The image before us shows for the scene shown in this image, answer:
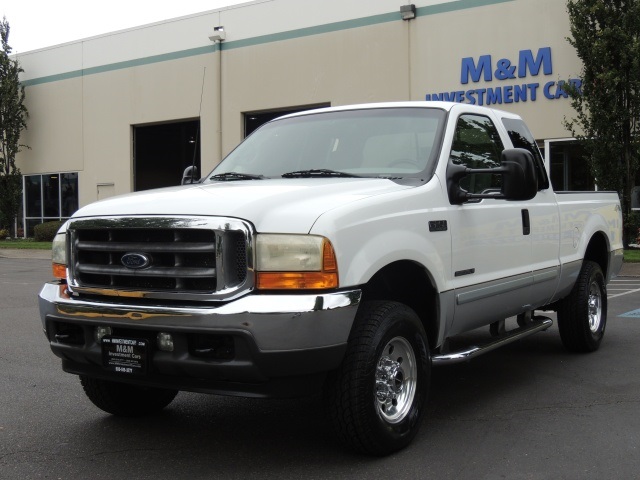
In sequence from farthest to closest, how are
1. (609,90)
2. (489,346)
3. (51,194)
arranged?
(51,194)
(609,90)
(489,346)

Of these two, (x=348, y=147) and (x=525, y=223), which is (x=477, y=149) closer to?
(x=525, y=223)

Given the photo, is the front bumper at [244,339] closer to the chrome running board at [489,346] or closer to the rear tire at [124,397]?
the rear tire at [124,397]

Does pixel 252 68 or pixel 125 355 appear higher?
pixel 252 68

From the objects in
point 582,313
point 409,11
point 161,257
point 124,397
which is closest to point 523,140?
point 582,313

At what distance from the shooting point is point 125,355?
168 inches

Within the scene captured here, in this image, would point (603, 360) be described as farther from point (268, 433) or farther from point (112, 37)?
point (112, 37)

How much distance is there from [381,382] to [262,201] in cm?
120

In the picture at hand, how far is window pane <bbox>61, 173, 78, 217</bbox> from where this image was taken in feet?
108

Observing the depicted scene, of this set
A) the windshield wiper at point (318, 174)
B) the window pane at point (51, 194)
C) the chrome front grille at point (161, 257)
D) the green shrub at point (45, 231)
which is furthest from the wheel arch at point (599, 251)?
the window pane at point (51, 194)

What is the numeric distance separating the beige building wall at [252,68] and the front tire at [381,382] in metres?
17.6

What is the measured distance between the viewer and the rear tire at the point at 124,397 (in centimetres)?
518

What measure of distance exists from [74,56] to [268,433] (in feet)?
99.5

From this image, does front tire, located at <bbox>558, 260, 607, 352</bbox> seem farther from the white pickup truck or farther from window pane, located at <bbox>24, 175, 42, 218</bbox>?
window pane, located at <bbox>24, 175, 42, 218</bbox>

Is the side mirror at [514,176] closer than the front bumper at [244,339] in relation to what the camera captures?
No
